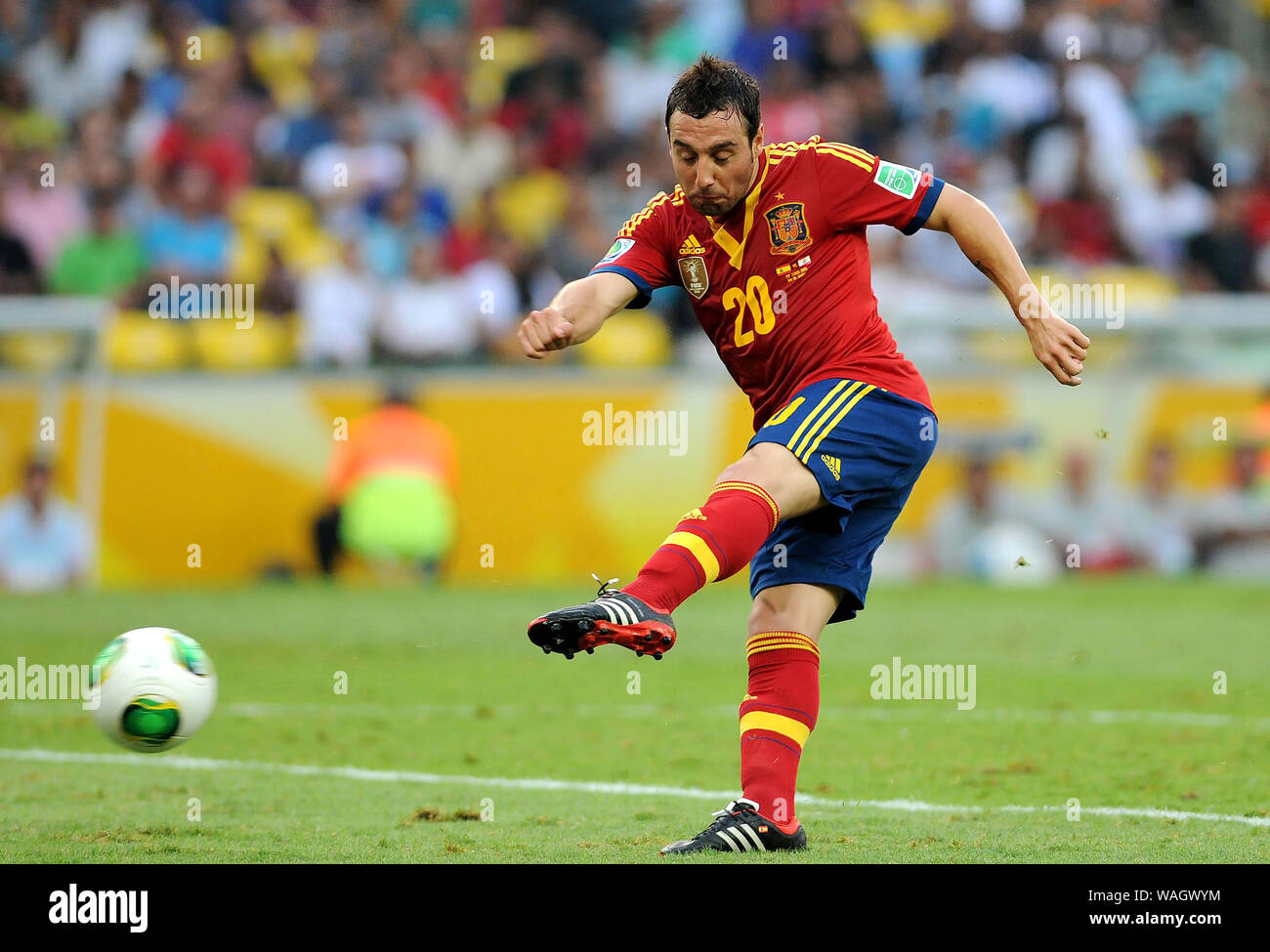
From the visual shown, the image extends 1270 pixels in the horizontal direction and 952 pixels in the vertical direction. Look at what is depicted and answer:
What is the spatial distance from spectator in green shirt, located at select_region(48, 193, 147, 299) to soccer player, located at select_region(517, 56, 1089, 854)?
10.9m

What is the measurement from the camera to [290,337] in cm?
1491

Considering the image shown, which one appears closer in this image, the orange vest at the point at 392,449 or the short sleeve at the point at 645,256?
the short sleeve at the point at 645,256

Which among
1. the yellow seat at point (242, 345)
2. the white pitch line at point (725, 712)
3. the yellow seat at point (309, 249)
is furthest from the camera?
the yellow seat at point (309, 249)

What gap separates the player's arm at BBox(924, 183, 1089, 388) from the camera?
17.3 ft

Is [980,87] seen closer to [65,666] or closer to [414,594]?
[414,594]

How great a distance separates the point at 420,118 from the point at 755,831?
43.9 feet

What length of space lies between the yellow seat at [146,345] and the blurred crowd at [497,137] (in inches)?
28.5

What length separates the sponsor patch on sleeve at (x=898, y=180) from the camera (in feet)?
17.9

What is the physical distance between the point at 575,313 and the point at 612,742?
2.81m
